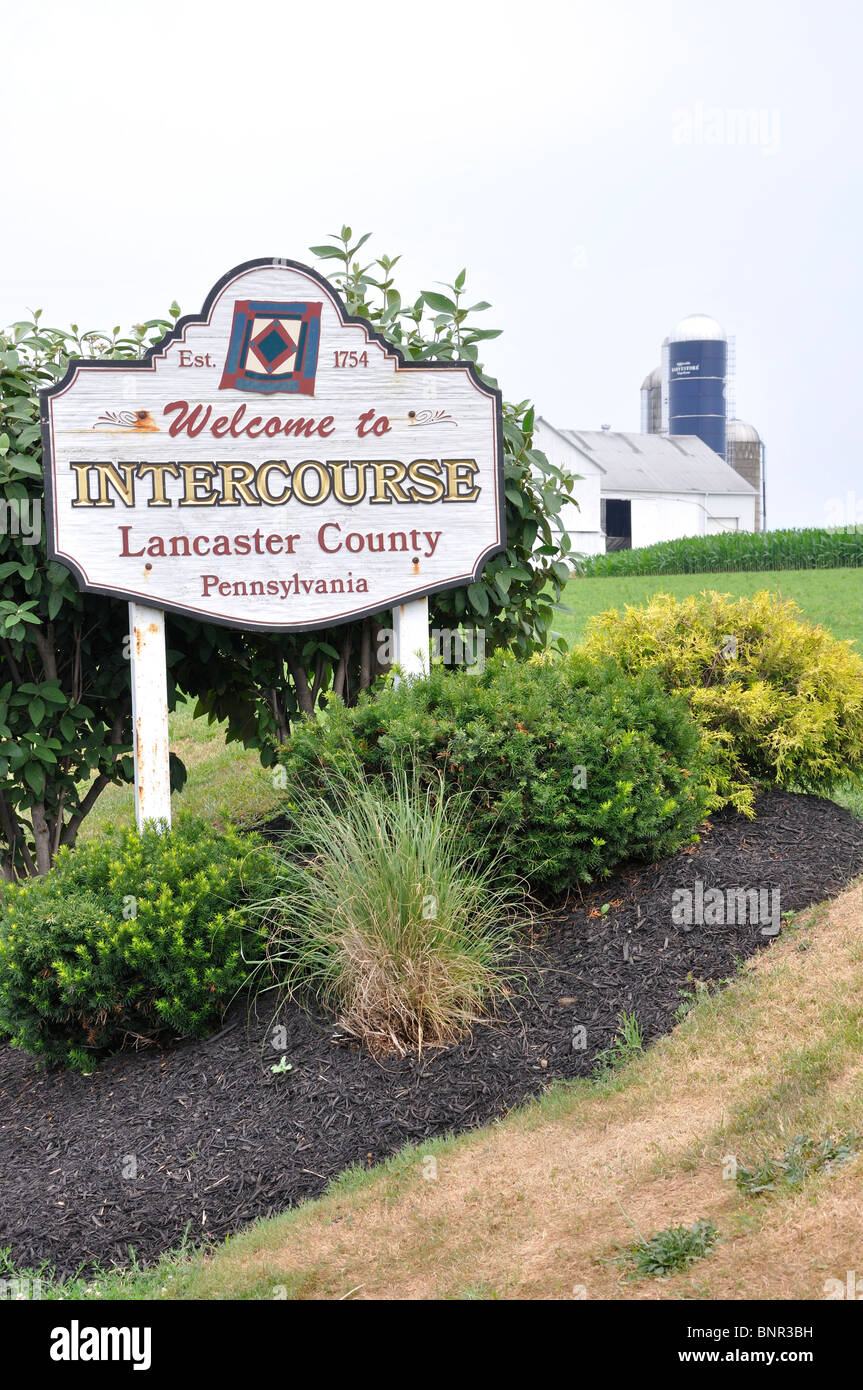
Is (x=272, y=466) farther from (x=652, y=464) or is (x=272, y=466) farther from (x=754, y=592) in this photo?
(x=652, y=464)

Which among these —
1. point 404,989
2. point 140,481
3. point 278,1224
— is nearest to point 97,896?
point 404,989

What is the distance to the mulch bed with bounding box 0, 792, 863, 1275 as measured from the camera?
A: 443cm

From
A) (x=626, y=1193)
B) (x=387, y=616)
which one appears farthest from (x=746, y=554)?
(x=626, y=1193)

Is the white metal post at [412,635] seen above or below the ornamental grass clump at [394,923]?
above

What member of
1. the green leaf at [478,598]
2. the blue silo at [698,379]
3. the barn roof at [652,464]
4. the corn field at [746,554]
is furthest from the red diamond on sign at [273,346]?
the blue silo at [698,379]

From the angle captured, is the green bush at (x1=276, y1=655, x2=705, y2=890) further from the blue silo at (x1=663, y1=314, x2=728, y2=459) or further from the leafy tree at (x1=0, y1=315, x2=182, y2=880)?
the blue silo at (x1=663, y1=314, x2=728, y2=459)

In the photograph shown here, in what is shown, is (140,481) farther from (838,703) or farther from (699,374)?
(699,374)

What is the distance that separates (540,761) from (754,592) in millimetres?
20258

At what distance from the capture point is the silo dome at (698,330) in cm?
7050

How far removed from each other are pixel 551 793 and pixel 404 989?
116cm

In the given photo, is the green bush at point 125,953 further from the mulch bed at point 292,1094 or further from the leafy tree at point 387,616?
the leafy tree at point 387,616

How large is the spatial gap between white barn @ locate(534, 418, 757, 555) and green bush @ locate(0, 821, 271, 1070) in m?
→ 38.2

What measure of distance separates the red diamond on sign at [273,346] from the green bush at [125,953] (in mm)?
2716

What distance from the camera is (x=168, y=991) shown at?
5250mm
